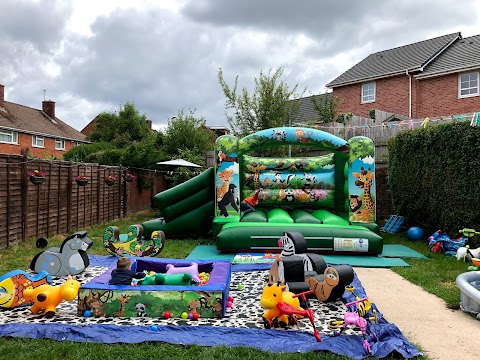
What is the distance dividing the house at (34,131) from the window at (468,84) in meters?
20.1

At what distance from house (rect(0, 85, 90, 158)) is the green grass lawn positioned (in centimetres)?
1644

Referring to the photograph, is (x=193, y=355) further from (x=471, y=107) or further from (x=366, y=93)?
(x=366, y=93)

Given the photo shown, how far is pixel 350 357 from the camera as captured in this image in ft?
10.2

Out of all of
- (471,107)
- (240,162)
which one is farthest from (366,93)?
(240,162)

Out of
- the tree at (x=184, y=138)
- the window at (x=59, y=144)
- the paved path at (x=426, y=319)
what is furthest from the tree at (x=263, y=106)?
the window at (x=59, y=144)

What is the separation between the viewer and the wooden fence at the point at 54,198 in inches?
282

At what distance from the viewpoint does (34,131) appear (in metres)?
24.7

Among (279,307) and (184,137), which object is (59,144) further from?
(279,307)

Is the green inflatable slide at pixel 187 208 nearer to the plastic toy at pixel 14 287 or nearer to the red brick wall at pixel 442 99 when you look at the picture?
the plastic toy at pixel 14 287

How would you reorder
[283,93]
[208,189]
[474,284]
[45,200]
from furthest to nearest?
[283,93], [208,189], [45,200], [474,284]

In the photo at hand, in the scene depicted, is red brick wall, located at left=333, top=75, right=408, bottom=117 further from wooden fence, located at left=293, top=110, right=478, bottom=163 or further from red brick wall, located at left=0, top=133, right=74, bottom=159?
red brick wall, located at left=0, top=133, right=74, bottom=159

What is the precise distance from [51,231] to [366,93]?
630 inches

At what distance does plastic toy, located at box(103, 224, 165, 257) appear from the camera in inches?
250

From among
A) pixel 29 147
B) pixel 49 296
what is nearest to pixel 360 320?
pixel 49 296
